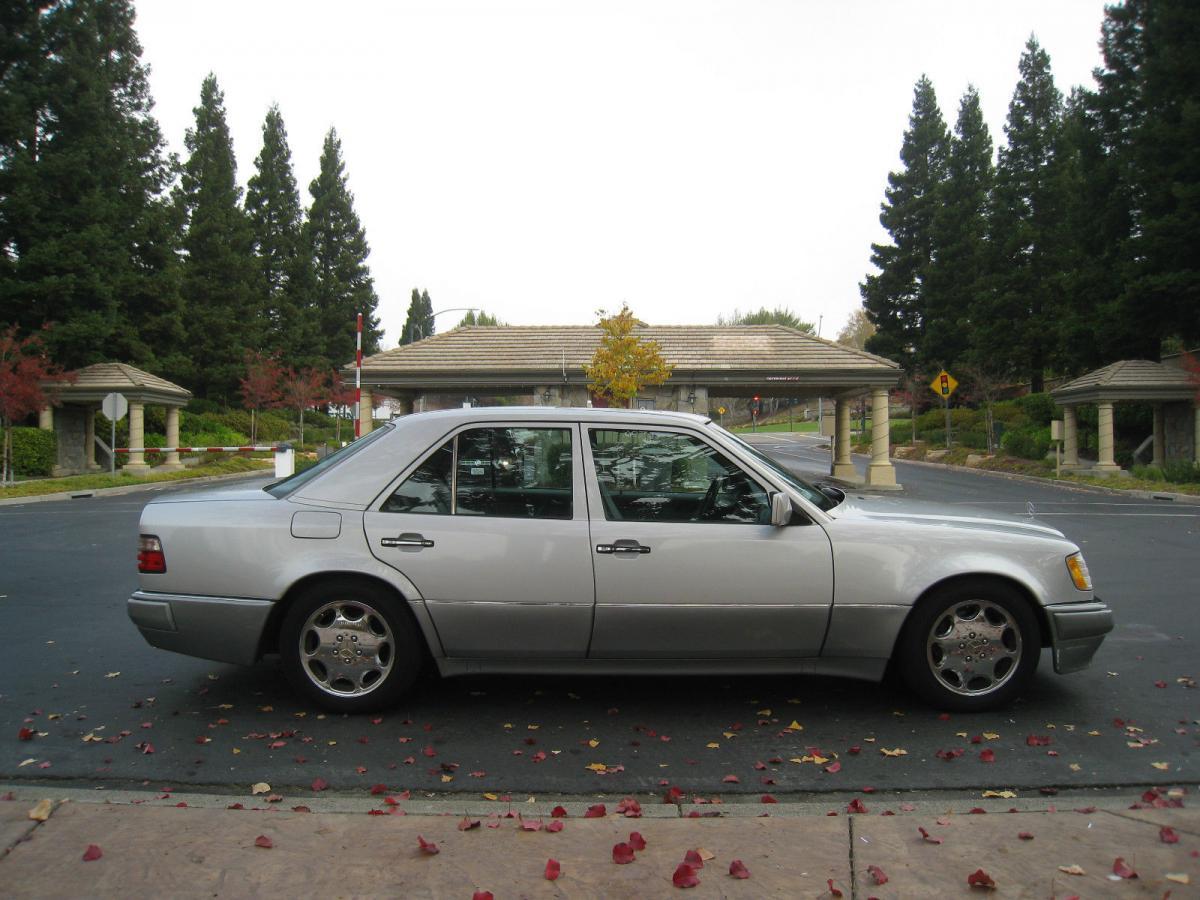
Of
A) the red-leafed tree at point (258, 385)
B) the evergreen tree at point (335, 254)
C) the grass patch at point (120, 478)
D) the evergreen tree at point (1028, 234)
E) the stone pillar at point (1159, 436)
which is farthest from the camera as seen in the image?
the evergreen tree at point (335, 254)

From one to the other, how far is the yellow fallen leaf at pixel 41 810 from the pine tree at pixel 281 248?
168 ft

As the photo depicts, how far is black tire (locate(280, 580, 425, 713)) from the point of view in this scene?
14.7ft

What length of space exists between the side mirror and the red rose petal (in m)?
1.95

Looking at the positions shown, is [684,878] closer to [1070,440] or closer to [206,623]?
[206,623]

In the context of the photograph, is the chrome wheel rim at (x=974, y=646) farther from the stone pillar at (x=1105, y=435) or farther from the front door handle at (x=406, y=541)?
the stone pillar at (x=1105, y=435)

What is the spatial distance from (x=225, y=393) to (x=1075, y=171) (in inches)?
1602

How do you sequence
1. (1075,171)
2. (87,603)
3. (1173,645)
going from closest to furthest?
(1173,645) < (87,603) < (1075,171)

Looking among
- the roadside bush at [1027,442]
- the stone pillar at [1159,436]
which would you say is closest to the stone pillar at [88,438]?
the roadside bush at [1027,442]

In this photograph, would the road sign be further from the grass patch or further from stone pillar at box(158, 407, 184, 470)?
stone pillar at box(158, 407, 184, 470)

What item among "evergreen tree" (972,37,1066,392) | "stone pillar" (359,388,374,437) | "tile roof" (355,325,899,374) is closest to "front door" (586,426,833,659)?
"tile roof" (355,325,899,374)

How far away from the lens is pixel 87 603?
25.3 ft

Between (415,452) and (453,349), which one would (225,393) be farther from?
(415,452)

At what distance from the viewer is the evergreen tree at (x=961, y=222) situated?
45094 mm

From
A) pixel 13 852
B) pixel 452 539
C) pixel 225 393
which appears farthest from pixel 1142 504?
pixel 225 393
